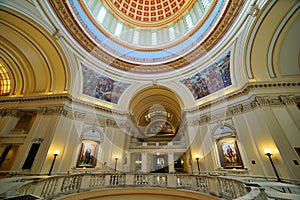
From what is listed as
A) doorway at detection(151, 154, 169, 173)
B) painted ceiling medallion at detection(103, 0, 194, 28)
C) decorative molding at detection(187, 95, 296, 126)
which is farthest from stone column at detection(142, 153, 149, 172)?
painted ceiling medallion at detection(103, 0, 194, 28)

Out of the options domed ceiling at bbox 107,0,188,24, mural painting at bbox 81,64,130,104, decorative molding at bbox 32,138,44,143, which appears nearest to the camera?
decorative molding at bbox 32,138,44,143

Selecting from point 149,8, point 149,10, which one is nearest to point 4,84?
point 149,10

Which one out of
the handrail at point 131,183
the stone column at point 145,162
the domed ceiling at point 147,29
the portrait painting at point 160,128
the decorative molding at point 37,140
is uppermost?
the domed ceiling at point 147,29

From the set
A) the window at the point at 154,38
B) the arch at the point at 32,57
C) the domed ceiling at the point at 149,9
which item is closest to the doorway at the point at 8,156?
the arch at the point at 32,57

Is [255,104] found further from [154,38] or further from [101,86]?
[154,38]

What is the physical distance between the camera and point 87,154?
1050cm

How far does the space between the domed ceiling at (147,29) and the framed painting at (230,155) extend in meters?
8.04

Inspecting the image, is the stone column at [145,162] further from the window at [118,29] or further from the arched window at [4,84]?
the window at [118,29]

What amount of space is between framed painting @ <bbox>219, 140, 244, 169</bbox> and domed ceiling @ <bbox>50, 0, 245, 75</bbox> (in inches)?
317

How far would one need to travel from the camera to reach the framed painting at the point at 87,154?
10.1 metres

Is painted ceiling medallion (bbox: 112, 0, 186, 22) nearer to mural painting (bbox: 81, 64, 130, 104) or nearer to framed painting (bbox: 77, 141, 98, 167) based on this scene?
mural painting (bbox: 81, 64, 130, 104)

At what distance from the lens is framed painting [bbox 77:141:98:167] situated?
33.2ft

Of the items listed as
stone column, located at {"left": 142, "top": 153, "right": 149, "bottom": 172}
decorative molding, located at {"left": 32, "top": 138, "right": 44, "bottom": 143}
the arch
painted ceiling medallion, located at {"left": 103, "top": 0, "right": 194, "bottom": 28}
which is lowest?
stone column, located at {"left": 142, "top": 153, "right": 149, "bottom": 172}

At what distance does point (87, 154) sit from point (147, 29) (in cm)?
1687
